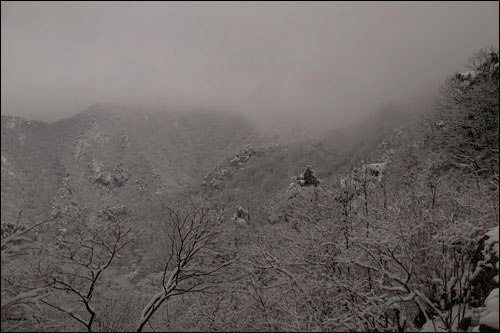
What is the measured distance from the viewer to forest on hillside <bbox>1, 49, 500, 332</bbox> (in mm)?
7367

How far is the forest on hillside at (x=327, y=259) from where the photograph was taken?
737 centimetres

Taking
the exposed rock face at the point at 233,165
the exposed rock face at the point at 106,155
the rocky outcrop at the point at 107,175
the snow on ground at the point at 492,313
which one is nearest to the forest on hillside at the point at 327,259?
the snow on ground at the point at 492,313

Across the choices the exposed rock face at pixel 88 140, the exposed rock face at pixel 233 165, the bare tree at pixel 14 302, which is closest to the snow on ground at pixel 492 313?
the bare tree at pixel 14 302

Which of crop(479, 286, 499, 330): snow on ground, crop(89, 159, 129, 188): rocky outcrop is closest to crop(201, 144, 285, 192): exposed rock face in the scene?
crop(89, 159, 129, 188): rocky outcrop

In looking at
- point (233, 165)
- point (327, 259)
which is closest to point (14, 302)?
point (327, 259)

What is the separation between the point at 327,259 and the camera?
454 inches

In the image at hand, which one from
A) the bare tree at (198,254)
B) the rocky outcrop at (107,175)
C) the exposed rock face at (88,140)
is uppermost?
the exposed rock face at (88,140)

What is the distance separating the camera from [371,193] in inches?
697

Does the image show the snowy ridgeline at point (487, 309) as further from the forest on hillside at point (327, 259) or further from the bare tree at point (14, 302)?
the bare tree at point (14, 302)

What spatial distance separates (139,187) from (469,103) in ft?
442

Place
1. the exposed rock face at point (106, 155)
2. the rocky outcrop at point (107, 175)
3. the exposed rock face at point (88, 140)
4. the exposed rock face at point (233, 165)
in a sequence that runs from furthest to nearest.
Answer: the exposed rock face at point (88, 140) < the rocky outcrop at point (107, 175) < the exposed rock face at point (106, 155) < the exposed rock face at point (233, 165)

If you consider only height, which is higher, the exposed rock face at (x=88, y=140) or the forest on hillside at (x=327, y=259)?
the exposed rock face at (x=88, y=140)

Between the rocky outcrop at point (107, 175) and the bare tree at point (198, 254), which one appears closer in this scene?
the bare tree at point (198, 254)

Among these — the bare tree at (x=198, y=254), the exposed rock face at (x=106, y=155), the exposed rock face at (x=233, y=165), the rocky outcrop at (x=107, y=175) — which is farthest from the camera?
the rocky outcrop at (x=107, y=175)
